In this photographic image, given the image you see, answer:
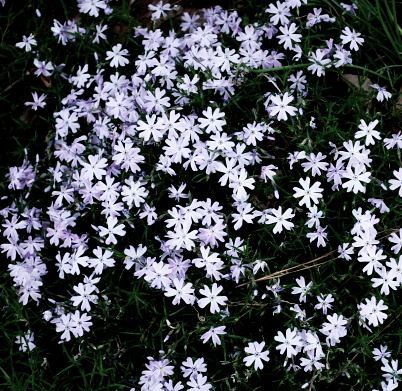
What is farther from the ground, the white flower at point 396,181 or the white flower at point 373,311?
the white flower at point 396,181

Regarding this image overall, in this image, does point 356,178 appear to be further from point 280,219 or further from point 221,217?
point 221,217

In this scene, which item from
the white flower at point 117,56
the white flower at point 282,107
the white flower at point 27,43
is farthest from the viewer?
the white flower at point 27,43

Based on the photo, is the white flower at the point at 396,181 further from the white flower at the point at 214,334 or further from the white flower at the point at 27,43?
the white flower at the point at 27,43

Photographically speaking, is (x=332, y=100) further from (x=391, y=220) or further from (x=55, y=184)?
(x=55, y=184)

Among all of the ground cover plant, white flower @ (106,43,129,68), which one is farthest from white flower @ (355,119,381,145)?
white flower @ (106,43,129,68)

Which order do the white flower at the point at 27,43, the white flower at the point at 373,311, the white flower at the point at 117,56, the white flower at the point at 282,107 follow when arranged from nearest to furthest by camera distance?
the white flower at the point at 373,311 < the white flower at the point at 282,107 < the white flower at the point at 117,56 < the white flower at the point at 27,43

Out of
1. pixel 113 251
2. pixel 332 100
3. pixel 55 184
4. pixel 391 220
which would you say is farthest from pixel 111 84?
pixel 391 220

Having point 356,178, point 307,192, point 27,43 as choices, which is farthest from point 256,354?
point 27,43

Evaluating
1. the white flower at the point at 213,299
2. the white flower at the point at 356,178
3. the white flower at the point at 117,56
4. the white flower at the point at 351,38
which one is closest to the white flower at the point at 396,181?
the white flower at the point at 356,178
